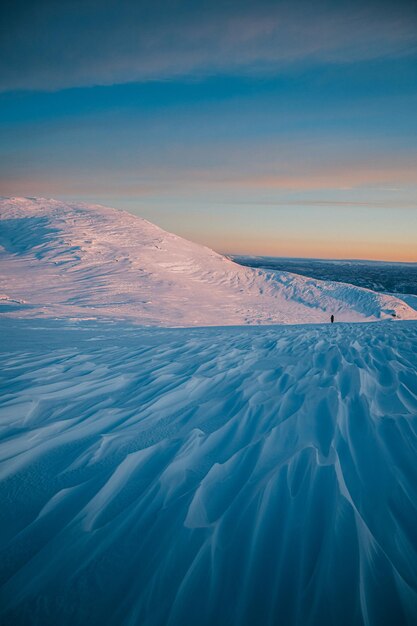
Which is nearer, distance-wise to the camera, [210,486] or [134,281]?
[210,486]

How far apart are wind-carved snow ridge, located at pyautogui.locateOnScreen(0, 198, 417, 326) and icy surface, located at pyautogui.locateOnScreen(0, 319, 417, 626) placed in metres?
9.67

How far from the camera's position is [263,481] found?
6.84 feet

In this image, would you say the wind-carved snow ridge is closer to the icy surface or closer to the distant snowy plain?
the distant snowy plain

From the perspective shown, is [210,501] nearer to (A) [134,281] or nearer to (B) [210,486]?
(B) [210,486]

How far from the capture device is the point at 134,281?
19.5 m

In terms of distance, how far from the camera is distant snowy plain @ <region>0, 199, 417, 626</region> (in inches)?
56.3

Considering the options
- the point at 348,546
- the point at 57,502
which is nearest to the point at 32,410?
the point at 57,502

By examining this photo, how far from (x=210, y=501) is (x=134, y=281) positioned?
1837 centimetres

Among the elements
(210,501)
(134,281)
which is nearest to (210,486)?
(210,501)

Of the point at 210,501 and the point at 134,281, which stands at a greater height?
the point at 210,501

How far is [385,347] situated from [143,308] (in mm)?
11744

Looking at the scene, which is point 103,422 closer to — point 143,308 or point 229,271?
point 143,308

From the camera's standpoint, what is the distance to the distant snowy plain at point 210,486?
4.69 feet

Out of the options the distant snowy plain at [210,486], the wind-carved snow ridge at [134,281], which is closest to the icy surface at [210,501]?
the distant snowy plain at [210,486]
